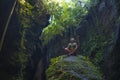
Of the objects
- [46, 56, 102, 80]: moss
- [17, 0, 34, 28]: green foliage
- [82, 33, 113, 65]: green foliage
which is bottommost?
[46, 56, 102, 80]: moss

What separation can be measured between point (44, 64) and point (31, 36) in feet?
7.72

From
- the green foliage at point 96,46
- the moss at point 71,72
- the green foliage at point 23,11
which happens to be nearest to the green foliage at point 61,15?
the green foliage at point 23,11

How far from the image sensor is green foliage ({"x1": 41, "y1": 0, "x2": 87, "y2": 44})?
15430 millimetres

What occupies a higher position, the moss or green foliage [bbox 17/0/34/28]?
green foliage [bbox 17/0/34/28]

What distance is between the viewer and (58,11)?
1720 cm

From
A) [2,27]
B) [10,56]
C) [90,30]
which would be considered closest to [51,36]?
[90,30]

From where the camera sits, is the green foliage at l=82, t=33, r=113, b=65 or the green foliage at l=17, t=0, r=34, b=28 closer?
the green foliage at l=82, t=33, r=113, b=65

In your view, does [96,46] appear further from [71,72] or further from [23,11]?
[23,11]

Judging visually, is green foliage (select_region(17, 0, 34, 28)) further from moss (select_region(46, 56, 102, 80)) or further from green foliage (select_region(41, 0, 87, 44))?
moss (select_region(46, 56, 102, 80))

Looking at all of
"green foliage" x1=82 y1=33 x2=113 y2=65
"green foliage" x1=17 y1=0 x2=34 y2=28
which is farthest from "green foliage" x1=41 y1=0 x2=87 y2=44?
"green foliage" x1=82 y1=33 x2=113 y2=65

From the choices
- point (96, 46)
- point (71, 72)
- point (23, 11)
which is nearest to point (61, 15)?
point (23, 11)

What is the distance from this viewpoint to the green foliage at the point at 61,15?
15430 millimetres

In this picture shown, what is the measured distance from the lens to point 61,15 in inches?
653

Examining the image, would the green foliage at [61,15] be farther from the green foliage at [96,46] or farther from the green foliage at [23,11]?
the green foliage at [96,46]
